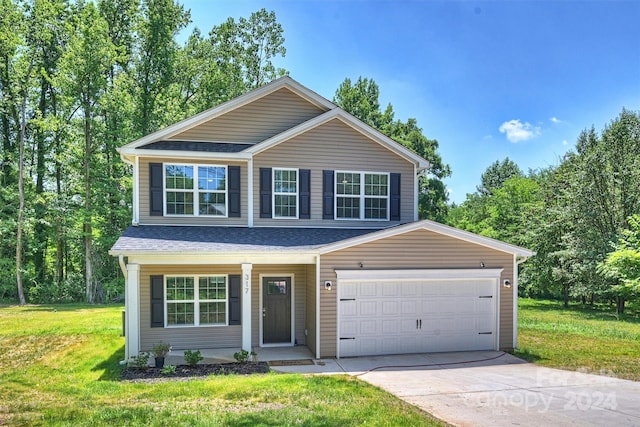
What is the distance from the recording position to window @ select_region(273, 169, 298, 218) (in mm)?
12617

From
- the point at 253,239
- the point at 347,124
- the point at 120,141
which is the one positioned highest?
the point at 120,141

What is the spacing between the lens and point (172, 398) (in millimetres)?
6945

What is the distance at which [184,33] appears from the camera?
2969cm

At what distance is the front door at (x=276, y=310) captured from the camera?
468 inches

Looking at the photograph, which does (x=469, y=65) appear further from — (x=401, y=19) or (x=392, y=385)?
(x=392, y=385)

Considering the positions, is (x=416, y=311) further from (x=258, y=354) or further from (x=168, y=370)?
(x=168, y=370)

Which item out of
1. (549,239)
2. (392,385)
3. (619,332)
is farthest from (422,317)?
(549,239)

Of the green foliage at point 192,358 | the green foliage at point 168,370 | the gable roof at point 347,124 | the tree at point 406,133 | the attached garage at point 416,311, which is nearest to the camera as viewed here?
the green foliage at point 168,370

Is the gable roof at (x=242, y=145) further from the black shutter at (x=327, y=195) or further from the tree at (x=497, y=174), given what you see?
the tree at (x=497, y=174)

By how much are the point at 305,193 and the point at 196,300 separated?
14.7 feet

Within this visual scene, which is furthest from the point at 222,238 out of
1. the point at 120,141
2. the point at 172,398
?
the point at 120,141

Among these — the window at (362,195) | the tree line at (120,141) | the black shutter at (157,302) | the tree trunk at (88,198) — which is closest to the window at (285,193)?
the window at (362,195)

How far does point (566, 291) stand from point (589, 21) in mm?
16118

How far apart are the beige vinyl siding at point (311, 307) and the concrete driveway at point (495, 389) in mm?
927
